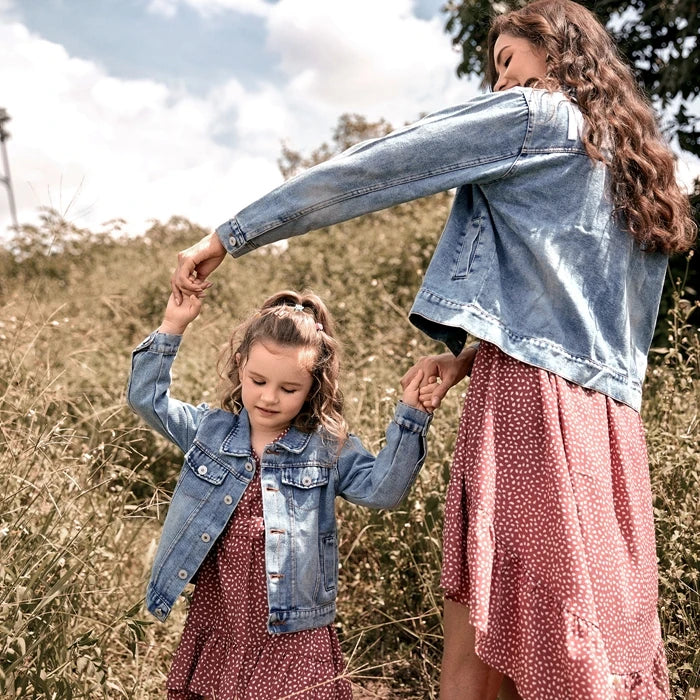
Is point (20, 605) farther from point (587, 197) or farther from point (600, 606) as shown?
point (587, 197)

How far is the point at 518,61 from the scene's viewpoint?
1820 millimetres

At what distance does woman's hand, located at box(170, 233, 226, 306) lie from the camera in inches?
71.1

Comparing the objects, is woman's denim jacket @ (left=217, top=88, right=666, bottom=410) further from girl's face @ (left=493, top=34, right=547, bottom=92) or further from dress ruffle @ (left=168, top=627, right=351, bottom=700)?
dress ruffle @ (left=168, top=627, right=351, bottom=700)

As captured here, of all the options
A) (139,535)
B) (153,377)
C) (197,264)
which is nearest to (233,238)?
(197,264)

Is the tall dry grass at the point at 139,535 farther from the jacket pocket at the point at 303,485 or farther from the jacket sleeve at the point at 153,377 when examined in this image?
the jacket pocket at the point at 303,485

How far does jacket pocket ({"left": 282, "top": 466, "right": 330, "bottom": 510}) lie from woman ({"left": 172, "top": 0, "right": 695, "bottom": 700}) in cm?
39

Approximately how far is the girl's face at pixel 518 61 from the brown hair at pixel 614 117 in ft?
0.05

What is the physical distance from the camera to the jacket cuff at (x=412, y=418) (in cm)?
192

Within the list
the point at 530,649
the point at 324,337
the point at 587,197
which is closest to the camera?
the point at 530,649

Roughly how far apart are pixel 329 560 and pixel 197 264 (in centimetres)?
78

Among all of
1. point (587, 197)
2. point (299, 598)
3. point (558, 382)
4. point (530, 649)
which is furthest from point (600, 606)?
point (587, 197)

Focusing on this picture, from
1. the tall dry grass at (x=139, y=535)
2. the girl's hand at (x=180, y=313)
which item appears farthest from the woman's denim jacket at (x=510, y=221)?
the tall dry grass at (x=139, y=535)

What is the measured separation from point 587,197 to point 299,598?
1109 millimetres

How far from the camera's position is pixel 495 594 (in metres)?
1.64
